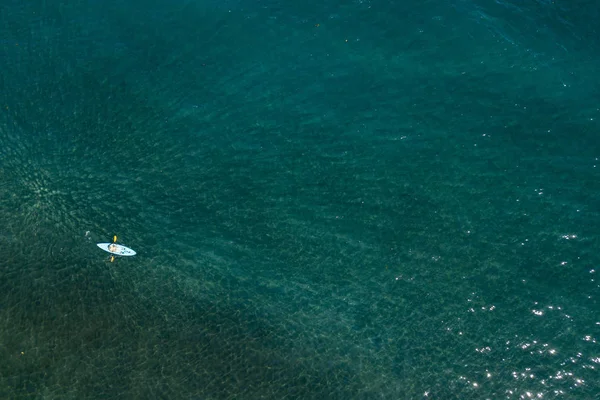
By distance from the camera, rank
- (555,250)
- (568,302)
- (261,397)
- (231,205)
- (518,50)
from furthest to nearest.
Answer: (518,50) < (231,205) < (555,250) < (568,302) < (261,397)

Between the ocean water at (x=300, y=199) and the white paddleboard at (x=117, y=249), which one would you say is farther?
the white paddleboard at (x=117, y=249)

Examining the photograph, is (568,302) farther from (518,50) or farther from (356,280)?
(518,50)

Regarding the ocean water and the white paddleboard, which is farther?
the white paddleboard

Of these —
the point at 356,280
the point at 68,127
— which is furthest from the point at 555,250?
the point at 68,127
